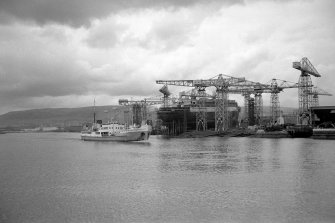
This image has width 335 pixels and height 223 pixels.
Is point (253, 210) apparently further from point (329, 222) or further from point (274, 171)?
point (274, 171)

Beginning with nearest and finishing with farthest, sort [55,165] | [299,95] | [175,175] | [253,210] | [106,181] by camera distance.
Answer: [253,210]
[106,181]
[175,175]
[55,165]
[299,95]

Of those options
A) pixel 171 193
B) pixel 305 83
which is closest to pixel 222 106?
pixel 305 83

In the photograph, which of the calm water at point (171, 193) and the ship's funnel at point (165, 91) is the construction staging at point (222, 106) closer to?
the ship's funnel at point (165, 91)

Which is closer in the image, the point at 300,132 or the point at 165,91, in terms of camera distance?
the point at 300,132

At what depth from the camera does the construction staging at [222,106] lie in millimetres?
117288

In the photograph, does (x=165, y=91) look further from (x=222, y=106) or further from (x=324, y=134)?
(x=324, y=134)


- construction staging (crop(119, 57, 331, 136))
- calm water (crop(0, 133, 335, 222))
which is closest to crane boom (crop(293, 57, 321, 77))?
construction staging (crop(119, 57, 331, 136))

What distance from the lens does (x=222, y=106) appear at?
125188 mm

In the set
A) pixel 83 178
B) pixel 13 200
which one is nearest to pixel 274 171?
pixel 83 178

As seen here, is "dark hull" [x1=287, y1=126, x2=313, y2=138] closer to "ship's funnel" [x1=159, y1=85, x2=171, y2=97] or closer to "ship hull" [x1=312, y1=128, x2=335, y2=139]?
"ship hull" [x1=312, y1=128, x2=335, y2=139]

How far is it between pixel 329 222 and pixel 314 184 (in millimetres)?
10624

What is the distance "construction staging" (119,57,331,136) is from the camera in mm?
117288

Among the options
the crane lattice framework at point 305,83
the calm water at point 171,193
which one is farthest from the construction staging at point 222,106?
the calm water at point 171,193

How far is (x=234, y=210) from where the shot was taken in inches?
870
